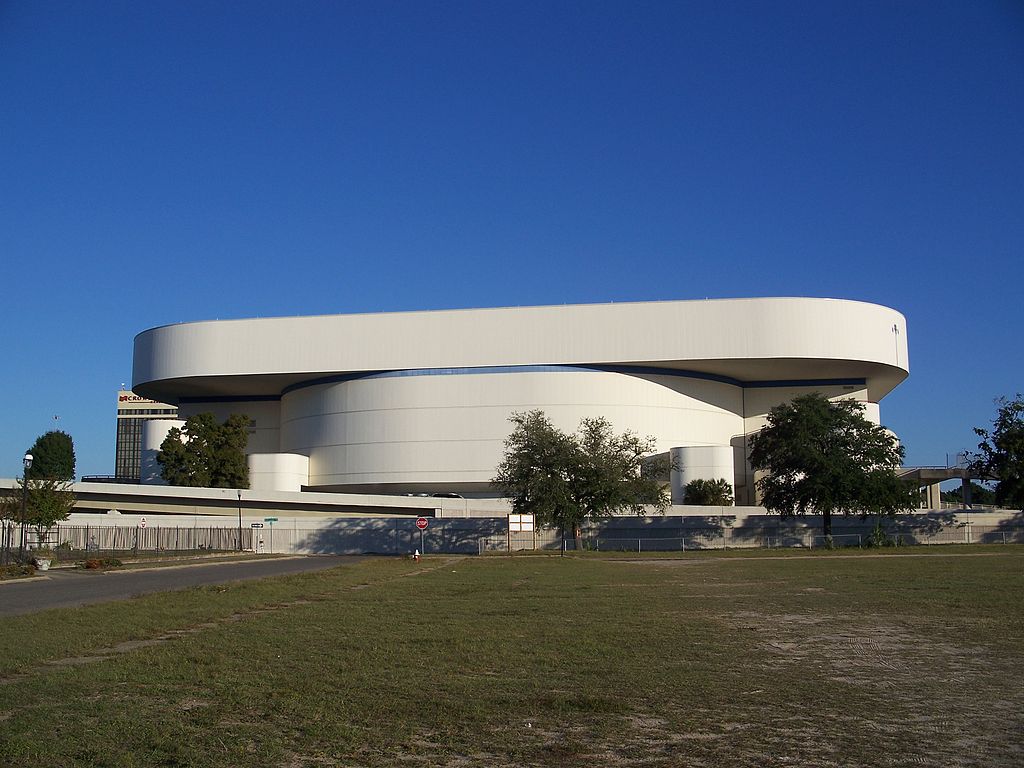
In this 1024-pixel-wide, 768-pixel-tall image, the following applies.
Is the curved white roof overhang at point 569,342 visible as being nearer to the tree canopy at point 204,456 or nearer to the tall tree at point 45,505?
the tree canopy at point 204,456

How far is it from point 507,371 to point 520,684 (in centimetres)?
7468

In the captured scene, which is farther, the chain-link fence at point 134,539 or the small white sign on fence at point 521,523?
the small white sign on fence at point 521,523

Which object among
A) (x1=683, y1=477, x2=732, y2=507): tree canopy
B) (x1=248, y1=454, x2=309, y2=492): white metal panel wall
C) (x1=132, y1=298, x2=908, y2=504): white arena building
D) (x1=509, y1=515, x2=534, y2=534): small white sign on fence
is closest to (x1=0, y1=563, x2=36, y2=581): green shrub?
(x1=509, y1=515, x2=534, y2=534): small white sign on fence

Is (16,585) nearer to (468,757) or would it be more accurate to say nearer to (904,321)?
(468,757)

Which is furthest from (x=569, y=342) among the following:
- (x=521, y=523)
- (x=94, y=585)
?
(x=94, y=585)

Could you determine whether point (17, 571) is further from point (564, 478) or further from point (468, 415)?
point (468, 415)

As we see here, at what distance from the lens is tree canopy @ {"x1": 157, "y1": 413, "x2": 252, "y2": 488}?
84500 millimetres

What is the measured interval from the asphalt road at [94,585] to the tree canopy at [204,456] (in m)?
45.9

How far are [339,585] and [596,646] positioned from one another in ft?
52.3

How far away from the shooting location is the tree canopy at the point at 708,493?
78.3m

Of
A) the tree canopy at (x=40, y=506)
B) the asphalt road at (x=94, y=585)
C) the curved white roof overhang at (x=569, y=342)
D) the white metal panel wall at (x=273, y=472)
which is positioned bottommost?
the asphalt road at (x=94, y=585)

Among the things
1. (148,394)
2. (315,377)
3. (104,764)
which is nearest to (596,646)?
(104,764)

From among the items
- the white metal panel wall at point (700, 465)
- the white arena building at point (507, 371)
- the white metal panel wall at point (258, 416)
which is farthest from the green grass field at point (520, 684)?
the white metal panel wall at point (258, 416)

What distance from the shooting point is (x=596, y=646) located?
13.1 meters
